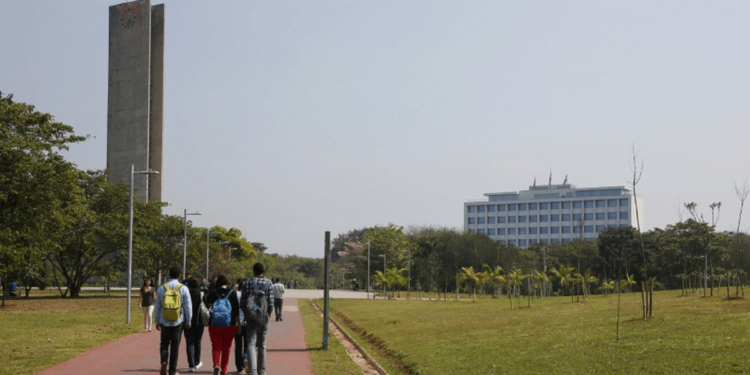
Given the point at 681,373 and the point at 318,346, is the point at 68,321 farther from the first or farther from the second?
the point at 681,373

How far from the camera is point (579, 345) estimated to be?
18172 millimetres

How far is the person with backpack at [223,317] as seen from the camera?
13.9 metres

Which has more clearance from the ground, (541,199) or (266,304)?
(541,199)

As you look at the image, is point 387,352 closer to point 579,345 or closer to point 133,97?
point 579,345

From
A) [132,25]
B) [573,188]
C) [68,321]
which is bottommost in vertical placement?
[68,321]

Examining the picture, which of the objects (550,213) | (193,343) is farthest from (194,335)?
(550,213)

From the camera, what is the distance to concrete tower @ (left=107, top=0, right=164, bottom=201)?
93375 mm

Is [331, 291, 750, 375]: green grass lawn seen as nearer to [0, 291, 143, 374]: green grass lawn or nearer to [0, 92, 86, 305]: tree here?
[0, 291, 143, 374]: green grass lawn

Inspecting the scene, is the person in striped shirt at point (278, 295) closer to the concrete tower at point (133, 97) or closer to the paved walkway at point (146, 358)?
the paved walkway at point (146, 358)

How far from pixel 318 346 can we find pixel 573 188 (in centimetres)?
14650

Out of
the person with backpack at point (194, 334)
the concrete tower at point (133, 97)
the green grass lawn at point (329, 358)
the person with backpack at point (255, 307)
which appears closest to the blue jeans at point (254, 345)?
the person with backpack at point (255, 307)

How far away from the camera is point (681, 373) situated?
13.4 m

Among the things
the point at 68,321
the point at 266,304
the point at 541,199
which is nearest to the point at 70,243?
the point at 68,321

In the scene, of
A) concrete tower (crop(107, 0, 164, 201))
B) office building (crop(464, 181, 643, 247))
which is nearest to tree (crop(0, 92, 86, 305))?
concrete tower (crop(107, 0, 164, 201))
